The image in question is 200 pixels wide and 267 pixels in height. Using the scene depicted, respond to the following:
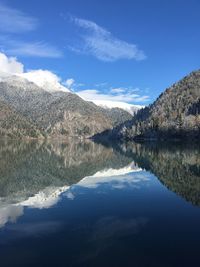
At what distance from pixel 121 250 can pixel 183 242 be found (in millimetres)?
4458

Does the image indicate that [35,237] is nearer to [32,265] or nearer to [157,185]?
[32,265]

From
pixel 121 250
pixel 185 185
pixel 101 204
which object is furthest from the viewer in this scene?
pixel 185 185

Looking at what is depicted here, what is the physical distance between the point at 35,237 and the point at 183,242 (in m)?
10.4

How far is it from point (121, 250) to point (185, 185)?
98.6ft

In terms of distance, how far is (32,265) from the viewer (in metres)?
23.5

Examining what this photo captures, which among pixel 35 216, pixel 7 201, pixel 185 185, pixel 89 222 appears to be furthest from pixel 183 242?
pixel 185 185

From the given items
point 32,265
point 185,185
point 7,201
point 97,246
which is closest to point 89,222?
point 97,246

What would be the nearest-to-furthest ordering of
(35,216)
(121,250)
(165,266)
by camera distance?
(165,266) → (121,250) → (35,216)

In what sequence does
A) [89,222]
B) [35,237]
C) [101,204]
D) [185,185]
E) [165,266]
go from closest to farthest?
[165,266]
[35,237]
[89,222]
[101,204]
[185,185]

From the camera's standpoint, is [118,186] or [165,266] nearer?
[165,266]

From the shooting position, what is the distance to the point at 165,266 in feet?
74.6

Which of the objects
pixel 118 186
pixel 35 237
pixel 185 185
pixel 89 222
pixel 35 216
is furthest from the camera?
pixel 118 186

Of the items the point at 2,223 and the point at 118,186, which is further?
the point at 118,186

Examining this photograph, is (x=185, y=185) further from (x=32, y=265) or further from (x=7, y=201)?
(x=32, y=265)
